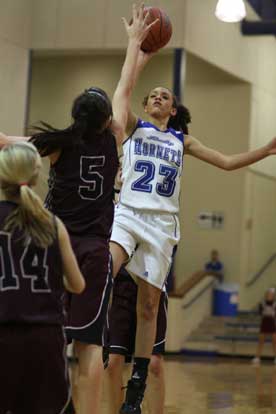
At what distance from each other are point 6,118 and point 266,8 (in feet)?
21.7

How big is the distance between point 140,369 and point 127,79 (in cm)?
162

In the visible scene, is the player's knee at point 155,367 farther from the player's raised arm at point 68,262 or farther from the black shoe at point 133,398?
the player's raised arm at point 68,262

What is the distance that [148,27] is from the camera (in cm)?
417

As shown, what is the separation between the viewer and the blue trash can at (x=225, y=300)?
15484 millimetres

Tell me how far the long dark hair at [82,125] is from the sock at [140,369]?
1441 mm

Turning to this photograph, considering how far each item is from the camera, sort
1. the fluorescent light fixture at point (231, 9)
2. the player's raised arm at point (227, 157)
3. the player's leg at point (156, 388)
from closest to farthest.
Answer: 1. the player's leg at point (156, 388)
2. the player's raised arm at point (227, 157)
3. the fluorescent light fixture at point (231, 9)

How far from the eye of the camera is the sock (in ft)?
14.8

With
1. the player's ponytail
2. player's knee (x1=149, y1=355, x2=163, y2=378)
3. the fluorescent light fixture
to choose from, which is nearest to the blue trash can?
the fluorescent light fixture

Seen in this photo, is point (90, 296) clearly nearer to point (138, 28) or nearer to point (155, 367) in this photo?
point (155, 367)

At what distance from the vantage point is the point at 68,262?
3035mm

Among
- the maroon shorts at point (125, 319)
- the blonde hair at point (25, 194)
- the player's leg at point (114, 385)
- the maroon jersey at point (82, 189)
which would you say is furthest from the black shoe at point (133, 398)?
the blonde hair at point (25, 194)

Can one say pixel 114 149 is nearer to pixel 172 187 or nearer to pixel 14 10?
pixel 172 187

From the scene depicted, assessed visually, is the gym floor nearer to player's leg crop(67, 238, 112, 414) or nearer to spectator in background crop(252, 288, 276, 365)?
spectator in background crop(252, 288, 276, 365)

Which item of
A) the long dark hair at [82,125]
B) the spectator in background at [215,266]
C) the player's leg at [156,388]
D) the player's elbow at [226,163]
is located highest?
the long dark hair at [82,125]
